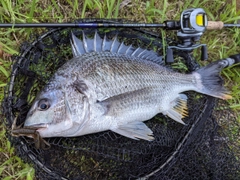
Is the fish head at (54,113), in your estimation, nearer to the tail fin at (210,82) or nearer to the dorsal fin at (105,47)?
the dorsal fin at (105,47)

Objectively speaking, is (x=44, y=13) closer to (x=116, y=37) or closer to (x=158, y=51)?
(x=116, y=37)

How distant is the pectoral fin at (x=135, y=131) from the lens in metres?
2.54

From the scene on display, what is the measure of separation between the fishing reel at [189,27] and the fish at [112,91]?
0.77ft

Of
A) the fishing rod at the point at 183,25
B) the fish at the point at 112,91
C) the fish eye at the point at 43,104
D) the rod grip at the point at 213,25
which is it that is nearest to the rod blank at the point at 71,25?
the fishing rod at the point at 183,25

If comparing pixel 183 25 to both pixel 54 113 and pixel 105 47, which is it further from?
pixel 54 113

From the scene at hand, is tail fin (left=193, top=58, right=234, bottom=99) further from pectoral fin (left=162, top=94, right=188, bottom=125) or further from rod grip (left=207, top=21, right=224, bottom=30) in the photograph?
rod grip (left=207, top=21, right=224, bottom=30)

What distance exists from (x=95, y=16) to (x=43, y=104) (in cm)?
126

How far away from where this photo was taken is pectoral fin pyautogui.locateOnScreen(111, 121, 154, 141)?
254 centimetres

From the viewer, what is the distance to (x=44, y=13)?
3016 mm

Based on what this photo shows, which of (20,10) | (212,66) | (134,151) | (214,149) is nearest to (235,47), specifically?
(212,66)

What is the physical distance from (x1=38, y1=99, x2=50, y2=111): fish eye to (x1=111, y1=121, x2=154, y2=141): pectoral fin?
60 centimetres

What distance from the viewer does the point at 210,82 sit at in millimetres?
2904

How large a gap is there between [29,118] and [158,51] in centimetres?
147

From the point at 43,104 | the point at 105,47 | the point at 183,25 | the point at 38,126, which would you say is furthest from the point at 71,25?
the point at 183,25
